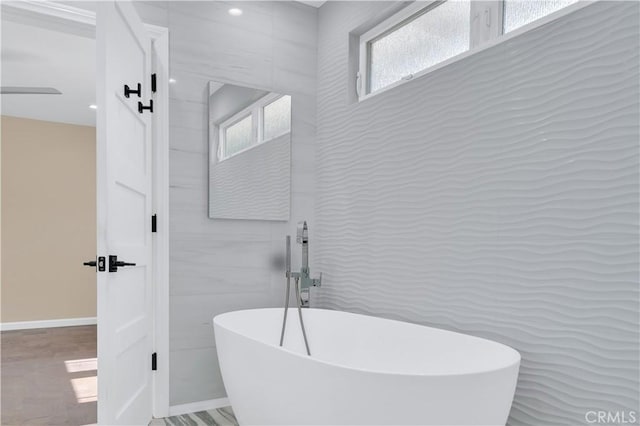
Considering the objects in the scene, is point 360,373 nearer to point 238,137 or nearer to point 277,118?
point 238,137

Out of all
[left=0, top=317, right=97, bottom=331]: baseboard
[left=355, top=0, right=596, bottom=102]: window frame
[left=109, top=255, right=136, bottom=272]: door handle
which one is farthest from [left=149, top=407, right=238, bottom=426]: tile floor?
[left=0, top=317, right=97, bottom=331]: baseboard

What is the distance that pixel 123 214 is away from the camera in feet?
6.88

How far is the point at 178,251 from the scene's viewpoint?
107 inches

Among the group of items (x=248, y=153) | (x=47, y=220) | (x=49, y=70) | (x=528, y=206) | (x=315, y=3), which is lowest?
(x=47, y=220)

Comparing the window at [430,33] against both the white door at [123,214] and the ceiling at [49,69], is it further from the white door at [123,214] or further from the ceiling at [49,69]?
the white door at [123,214]

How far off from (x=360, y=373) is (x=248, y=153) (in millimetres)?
1855

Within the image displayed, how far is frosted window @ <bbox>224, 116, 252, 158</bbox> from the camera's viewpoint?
9.46 ft

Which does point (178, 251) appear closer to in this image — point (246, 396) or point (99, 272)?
point (99, 272)

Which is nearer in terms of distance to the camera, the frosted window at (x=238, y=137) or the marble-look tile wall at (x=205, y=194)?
the marble-look tile wall at (x=205, y=194)

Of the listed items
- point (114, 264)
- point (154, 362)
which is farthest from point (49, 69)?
point (114, 264)

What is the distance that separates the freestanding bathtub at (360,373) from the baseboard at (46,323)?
414 centimetres

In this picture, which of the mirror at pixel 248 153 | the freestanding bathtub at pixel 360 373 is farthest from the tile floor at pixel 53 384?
the mirror at pixel 248 153

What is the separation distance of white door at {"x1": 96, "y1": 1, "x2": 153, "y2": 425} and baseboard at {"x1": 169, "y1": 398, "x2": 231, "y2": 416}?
0.61 ft

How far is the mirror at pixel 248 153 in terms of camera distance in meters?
2.84
